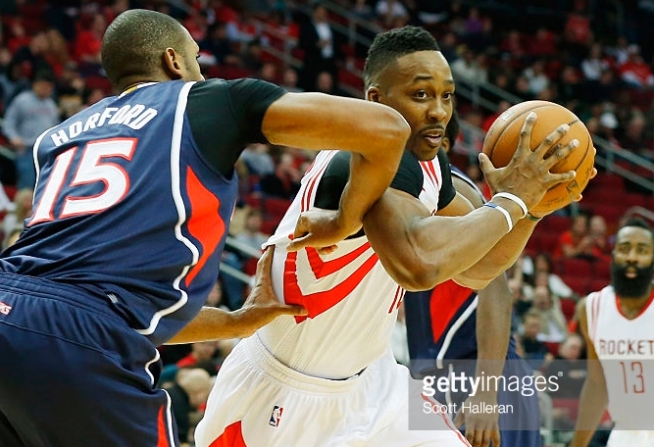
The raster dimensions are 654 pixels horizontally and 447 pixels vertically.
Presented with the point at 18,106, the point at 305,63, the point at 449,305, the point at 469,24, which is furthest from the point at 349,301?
the point at 469,24

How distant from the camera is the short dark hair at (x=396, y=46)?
13.9 feet

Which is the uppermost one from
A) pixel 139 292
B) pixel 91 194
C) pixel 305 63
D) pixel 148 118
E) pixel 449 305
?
pixel 305 63

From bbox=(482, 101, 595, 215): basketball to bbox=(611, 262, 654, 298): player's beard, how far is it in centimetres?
334

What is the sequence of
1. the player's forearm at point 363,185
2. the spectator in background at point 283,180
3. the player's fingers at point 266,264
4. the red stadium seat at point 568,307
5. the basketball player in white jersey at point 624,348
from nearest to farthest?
the player's forearm at point 363,185, the player's fingers at point 266,264, the basketball player in white jersey at point 624,348, the red stadium seat at point 568,307, the spectator in background at point 283,180

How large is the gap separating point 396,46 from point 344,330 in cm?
119

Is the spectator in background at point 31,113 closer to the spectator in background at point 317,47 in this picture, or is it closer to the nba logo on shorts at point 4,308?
the spectator in background at point 317,47

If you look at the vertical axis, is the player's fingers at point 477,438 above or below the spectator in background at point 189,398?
above

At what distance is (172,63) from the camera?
3742 millimetres

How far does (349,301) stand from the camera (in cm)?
435

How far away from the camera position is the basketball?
3.90 metres

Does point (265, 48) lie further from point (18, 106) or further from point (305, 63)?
point (18, 106)

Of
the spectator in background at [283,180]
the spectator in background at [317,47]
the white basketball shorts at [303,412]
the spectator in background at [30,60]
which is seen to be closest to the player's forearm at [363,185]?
the white basketball shorts at [303,412]

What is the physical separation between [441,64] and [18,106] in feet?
28.9

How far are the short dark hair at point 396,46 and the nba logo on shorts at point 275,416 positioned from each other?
1412 mm
